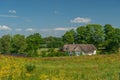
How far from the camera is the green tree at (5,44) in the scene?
109 meters

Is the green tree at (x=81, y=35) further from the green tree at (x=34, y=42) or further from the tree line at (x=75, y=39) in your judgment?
the green tree at (x=34, y=42)

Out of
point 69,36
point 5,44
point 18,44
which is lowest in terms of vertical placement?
point 18,44

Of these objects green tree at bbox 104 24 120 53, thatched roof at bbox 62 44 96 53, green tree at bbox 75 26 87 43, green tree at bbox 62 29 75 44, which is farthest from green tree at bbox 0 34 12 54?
green tree at bbox 104 24 120 53

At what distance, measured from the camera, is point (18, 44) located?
111 meters

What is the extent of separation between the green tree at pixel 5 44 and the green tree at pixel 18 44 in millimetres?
2342

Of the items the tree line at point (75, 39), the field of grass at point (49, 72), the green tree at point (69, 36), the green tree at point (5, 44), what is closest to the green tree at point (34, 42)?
the tree line at point (75, 39)

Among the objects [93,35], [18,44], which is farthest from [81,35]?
[18,44]

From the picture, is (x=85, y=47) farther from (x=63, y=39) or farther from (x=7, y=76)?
(x=7, y=76)

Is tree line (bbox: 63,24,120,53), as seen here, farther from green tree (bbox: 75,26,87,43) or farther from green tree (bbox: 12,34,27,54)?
green tree (bbox: 12,34,27,54)

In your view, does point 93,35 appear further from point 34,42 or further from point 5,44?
point 5,44

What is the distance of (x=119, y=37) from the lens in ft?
351

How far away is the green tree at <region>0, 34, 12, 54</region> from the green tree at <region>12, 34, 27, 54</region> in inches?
92.2

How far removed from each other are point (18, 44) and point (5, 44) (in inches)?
193

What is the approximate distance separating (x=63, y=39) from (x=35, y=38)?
12.0 meters
